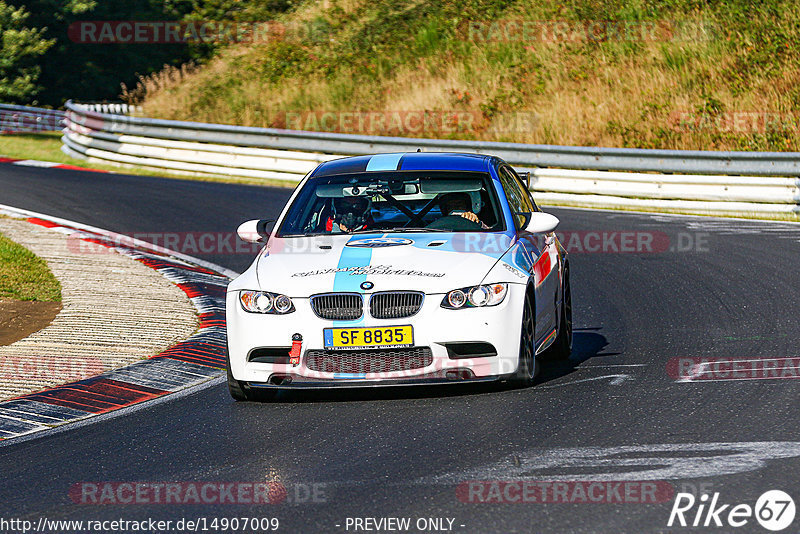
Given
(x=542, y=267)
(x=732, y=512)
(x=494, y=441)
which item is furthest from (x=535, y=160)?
(x=732, y=512)

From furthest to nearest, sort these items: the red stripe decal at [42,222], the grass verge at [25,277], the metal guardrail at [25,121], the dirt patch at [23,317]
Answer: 1. the metal guardrail at [25,121]
2. the red stripe decal at [42,222]
3. the grass verge at [25,277]
4. the dirt patch at [23,317]

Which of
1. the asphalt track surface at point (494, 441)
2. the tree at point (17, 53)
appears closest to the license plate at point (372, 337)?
the asphalt track surface at point (494, 441)

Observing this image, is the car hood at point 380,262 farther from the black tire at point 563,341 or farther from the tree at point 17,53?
the tree at point 17,53

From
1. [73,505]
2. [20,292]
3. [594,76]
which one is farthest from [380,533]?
[594,76]

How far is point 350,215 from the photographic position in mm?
8977

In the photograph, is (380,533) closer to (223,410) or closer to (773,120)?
(223,410)

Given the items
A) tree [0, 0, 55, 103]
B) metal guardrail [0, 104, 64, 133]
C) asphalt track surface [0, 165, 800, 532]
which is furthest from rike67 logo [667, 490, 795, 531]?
tree [0, 0, 55, 103]

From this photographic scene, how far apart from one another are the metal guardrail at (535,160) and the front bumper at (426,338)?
1158 cm

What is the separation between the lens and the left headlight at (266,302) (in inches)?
302

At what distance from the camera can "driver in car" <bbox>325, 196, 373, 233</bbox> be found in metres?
8.85

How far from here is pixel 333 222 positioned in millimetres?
8914

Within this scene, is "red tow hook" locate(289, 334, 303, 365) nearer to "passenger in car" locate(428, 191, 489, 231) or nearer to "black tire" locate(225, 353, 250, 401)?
"black tire" locate(225, 353, 250, 401)

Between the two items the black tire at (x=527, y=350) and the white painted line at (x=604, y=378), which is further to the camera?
the white painted line at (x=604, y=378)

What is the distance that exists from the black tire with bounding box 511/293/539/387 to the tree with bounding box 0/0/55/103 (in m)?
35.4
